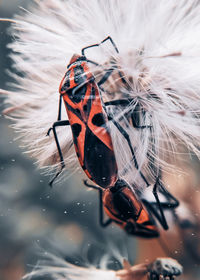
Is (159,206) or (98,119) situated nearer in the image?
(98,119)

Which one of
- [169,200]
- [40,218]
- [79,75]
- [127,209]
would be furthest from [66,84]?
[40,218]

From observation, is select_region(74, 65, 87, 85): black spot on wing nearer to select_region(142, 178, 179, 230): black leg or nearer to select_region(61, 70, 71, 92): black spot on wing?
select_region(61, 70, 71, 92): black spot on wing

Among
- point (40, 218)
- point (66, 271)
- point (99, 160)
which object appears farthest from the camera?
point (40, 218)

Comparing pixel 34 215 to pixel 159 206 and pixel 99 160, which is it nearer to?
pixel 159 206

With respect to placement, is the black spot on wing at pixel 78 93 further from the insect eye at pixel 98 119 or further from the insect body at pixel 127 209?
the insect body at pixel 127 209

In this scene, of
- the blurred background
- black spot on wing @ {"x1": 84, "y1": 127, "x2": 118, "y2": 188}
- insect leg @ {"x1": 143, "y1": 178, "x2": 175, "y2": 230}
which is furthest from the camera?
the blurred background

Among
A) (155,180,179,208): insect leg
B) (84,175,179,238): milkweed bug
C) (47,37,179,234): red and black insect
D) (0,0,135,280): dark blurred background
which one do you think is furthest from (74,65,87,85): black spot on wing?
(0,0,135,280): dark blurred background
